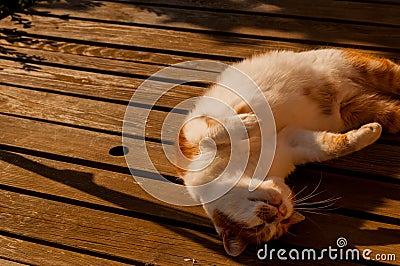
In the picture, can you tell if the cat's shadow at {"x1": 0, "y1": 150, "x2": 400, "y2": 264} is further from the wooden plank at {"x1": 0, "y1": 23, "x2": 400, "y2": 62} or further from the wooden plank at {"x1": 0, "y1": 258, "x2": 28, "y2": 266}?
the wooden plank at {"x1": 0, "y1": 23, "x2": 400, "y2": 62}

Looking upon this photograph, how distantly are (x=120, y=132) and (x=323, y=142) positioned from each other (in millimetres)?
972

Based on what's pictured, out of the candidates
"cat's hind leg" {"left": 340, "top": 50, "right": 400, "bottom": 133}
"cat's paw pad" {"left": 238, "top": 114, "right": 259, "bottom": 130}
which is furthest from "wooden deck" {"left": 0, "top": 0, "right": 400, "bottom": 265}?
"cat's paw pad" {"left": 238, "top": 114, "right": 259, "bottom": 130}

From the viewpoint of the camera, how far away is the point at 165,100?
10.3 ft

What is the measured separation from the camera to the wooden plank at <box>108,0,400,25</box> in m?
3.72

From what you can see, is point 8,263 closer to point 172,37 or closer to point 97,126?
point 97,126

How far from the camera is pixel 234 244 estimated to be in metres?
2.16

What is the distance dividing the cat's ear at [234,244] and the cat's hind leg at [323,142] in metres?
0.50

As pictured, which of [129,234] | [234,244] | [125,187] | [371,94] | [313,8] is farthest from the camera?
[313,8]

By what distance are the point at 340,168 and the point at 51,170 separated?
48.3 inches

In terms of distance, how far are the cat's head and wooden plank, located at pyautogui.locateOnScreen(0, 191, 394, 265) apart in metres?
0.05

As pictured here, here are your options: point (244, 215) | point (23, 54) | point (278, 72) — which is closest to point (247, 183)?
point (244, 215)

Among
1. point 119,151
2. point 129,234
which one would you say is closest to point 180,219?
point 129,234

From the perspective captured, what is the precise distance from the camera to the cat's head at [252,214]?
2176mm

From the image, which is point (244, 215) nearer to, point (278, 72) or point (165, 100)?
point (278, 72)
